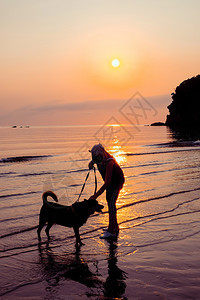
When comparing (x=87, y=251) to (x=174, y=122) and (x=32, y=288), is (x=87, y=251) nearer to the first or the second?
(x=32, y=288)

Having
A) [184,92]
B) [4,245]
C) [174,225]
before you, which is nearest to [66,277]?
[4,245]

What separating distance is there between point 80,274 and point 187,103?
13796 cm

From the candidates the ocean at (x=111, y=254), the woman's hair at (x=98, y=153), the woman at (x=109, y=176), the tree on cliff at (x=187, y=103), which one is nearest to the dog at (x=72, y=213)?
the woman at (x=109, y=176)

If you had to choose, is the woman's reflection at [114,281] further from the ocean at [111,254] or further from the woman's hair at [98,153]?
the woman's hair at [98,153]

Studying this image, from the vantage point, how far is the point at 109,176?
6.89 m

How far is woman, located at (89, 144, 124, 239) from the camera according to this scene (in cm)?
682

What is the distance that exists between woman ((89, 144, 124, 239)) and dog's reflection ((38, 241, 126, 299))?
0.95 m

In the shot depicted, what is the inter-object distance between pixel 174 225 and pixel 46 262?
11.8ft

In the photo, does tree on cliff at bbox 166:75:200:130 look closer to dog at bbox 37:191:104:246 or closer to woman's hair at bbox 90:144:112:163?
woman's hair at bbox 90:144:112:163

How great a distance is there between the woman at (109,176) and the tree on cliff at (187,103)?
419 ft

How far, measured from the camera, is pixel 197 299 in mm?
4273

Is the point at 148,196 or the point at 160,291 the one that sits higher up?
the point at 148,196

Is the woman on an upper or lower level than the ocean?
upper

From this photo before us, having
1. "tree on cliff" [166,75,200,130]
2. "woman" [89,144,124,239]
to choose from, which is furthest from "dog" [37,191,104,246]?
"tree on cliff" [166,75,200,130]
